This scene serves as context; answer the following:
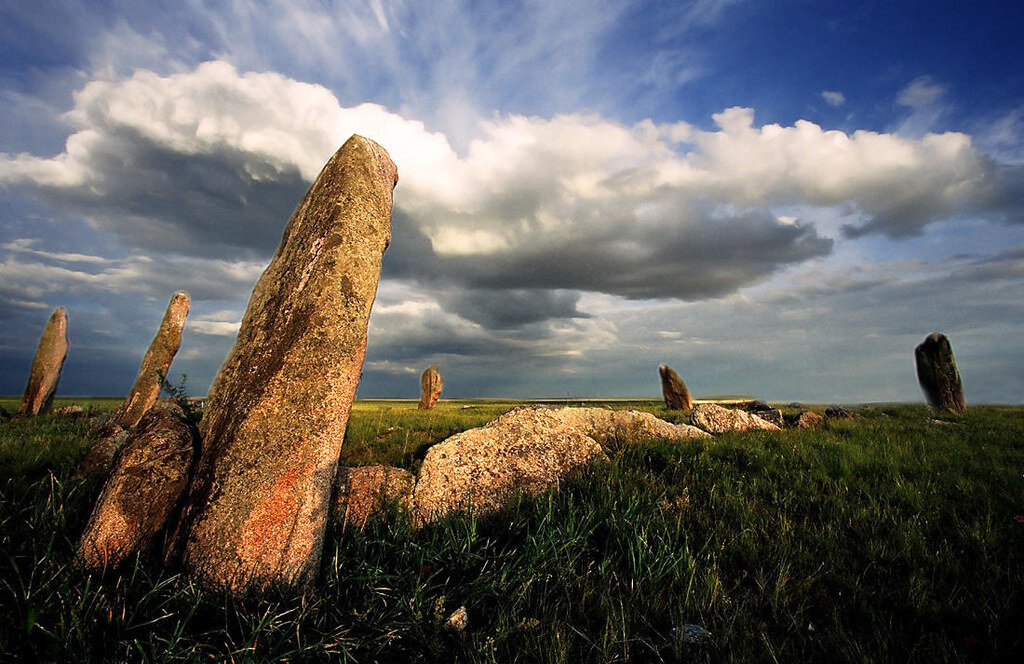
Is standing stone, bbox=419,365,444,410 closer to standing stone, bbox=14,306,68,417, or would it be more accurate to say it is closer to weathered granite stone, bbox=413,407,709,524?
standing stone, bbox=14,306,68,417

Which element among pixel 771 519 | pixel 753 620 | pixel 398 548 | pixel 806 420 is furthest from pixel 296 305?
pixel 806 420

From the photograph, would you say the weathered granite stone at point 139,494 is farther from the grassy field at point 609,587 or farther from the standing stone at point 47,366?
the standing stone at point 47,366

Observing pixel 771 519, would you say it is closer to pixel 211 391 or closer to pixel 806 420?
pixel 211 391

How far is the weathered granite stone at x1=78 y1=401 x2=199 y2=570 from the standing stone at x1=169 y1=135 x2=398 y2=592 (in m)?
0.20

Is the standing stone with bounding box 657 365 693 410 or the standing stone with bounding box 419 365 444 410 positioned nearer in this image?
the standing stone with bounding box 657 365 693 410

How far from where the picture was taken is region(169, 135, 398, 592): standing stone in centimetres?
380

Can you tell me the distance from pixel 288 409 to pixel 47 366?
85.7ft

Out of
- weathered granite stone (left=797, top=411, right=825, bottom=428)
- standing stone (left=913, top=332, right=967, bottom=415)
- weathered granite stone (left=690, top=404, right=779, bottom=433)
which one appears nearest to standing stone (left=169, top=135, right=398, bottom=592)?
weathered granite stone (left=690, top=404, right=779, bottom=433)

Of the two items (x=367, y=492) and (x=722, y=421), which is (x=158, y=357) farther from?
(x=722, y=421)

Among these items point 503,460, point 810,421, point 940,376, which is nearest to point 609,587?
point 503,460

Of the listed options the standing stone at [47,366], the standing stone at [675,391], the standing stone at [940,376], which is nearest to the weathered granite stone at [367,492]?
the standing stone at [47,366]

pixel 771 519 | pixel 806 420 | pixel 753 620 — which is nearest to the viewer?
pixel 753 620

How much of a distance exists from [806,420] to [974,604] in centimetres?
1281

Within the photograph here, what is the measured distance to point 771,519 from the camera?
4840 mm
